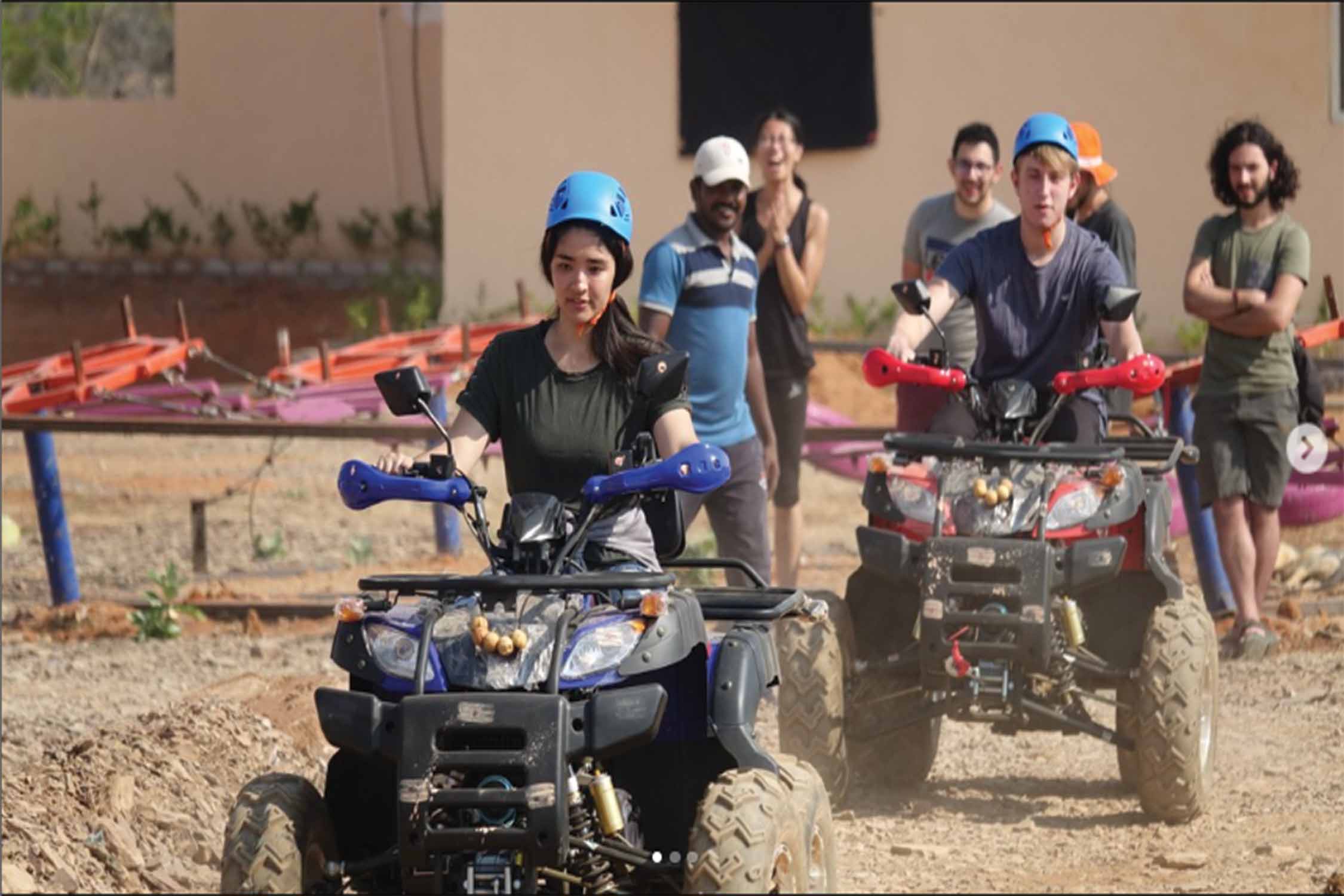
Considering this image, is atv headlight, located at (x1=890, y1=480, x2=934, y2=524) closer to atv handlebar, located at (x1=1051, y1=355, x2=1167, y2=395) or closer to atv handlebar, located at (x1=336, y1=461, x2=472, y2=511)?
atv handlebar, located at (x1=1051, y1=355, x2=1167, y2=395)

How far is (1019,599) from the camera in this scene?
22.0ft

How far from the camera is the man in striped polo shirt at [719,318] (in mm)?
8188

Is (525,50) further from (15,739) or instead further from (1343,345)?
(15,739)

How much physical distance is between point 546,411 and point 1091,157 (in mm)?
4390

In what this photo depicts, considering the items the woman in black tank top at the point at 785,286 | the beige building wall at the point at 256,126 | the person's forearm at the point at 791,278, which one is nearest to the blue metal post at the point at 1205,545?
the woman in black tank top at the point at 785,286

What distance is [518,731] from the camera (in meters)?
4.46

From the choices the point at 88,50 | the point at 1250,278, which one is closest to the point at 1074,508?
the point at 1250,278

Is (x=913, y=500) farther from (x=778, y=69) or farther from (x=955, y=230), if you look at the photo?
(x=778, y=69)

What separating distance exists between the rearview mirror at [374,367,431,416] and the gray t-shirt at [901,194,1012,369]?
3861mm

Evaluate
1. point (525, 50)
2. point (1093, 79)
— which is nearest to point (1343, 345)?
point (1093, 79)

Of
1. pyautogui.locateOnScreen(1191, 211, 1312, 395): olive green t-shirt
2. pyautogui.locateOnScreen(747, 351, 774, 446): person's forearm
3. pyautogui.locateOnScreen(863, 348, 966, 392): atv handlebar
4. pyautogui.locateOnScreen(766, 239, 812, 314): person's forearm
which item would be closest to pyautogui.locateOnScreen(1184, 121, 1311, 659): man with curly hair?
pyautogui.locateOnScreen(1191, 211, 1312, 395): olive green t-shirt

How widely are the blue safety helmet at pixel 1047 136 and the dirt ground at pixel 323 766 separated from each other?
6.51 ft

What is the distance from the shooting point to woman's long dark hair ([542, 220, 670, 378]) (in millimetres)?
5375

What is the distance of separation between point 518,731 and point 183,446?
1595cm
